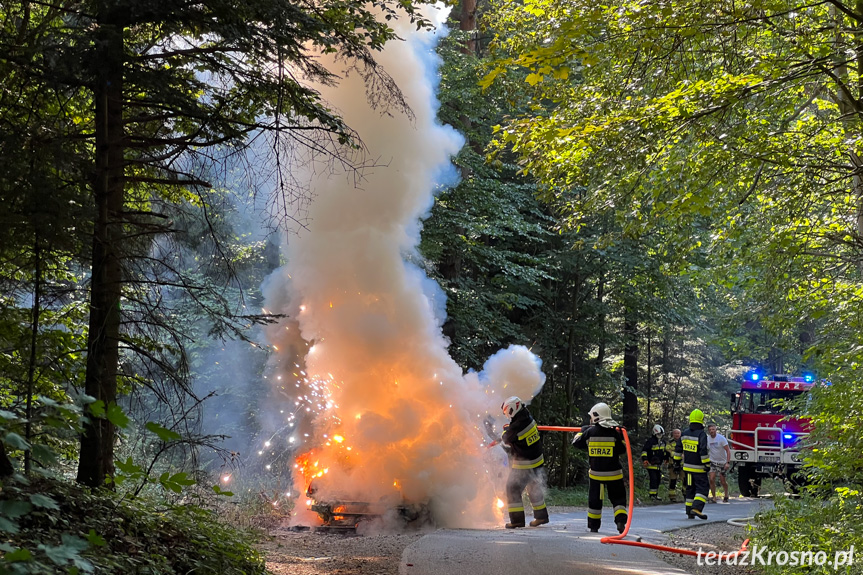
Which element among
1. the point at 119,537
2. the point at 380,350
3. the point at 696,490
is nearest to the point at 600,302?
the point at 696,490

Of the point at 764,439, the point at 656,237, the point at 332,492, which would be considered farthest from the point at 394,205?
the point at 764,439

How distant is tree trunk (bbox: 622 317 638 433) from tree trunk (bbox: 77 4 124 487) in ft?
65.8

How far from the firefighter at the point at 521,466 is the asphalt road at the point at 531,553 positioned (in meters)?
0.30

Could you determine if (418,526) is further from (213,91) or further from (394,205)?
(213,91)

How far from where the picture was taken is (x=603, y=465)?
10.1 meters

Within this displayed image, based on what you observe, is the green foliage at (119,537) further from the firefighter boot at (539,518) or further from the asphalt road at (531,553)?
the firefighter boot at (539,518)

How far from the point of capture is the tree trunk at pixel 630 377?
24.5 m

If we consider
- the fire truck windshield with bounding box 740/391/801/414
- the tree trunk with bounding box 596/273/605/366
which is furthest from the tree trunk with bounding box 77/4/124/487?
the fire truck windshield with bounding box 740/391/801/414

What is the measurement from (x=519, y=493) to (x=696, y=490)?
4.31m

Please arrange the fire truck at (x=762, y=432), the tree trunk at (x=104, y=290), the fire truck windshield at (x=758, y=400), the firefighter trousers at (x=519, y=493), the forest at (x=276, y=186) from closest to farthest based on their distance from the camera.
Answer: the forest at (x=276, y=186)
the tree trunk at (x=104, y=290)
the firefighter trousers at (x=519, y=493)
the fire truck at (x=762, y=432)
the fire truck windshield at (x=758, y=400)

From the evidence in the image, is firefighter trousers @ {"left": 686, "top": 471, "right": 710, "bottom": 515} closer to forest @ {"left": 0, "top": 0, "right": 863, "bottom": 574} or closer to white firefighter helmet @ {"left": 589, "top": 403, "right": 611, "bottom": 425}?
forest @ {"left": 0, "top": 0, "right": 863, "bottom": 574}

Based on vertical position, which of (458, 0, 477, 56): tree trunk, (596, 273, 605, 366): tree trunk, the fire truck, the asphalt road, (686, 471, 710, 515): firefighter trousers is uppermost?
(458, 0, 477, 56): tree trunk

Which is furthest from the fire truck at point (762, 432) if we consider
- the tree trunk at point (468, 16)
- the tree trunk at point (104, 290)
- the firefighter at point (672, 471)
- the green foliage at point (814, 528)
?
the tree trunk at point (104, 290)

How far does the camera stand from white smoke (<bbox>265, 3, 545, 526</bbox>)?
1096 cm
